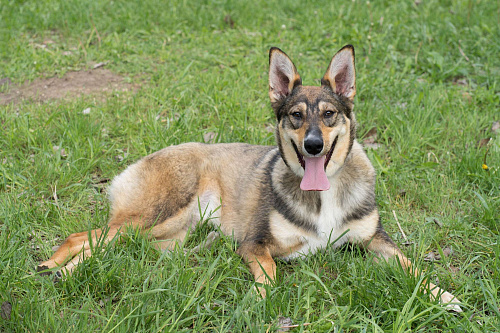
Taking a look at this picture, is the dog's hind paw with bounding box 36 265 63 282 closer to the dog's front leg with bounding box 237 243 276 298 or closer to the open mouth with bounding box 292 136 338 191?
the dog's front leg with bounding box 237 243 276 298

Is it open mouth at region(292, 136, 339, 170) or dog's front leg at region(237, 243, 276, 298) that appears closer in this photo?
dog's front leg at region(237, 243, 276, 298)

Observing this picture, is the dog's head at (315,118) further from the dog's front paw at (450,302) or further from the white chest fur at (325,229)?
the dog's front paw at (450,302)

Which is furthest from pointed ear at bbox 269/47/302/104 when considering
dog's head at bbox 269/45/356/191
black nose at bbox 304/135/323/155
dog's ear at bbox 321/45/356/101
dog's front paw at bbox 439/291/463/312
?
dog's front paw at bbox 439/291/463/312

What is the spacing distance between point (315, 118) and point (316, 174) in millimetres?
424

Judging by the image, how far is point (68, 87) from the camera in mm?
6301

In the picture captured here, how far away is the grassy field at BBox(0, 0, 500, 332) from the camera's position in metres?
2.99

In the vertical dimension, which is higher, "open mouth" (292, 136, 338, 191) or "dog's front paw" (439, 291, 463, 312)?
"open mouth" (292, 136, 338, 191)

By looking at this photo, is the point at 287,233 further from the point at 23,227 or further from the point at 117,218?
the point at 23,227

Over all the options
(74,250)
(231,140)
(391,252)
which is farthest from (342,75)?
(74,250)

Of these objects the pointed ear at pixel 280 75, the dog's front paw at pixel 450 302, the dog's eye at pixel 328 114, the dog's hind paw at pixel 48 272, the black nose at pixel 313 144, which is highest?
the pointed ear at pixel 280 75

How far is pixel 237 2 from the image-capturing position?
8.14 metres

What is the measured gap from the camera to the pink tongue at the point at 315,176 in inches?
137

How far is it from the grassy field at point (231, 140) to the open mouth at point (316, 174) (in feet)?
1.87

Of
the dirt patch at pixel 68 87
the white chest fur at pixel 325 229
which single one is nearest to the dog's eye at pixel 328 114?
the white chest fur at pixel 325 229
